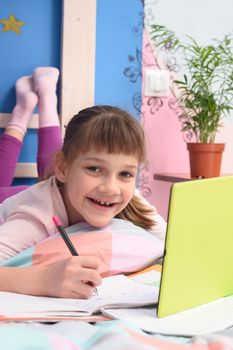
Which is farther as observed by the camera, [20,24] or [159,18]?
[159,18]

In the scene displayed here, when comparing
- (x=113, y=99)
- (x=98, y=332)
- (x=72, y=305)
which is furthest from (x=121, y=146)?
(x=113, y=99)

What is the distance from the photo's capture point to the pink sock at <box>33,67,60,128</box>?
5.72 ft

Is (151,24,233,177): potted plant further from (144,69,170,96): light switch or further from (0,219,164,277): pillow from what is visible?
(0,219,164,277): pillow

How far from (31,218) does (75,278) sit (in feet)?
0.92

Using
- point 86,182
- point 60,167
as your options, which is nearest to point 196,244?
point 86,182

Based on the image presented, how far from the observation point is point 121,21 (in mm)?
1941

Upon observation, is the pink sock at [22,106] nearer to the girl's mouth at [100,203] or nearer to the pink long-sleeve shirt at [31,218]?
the pink long-sleeve shirt at [31,218]

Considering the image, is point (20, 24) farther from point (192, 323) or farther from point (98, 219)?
point (192, 323)

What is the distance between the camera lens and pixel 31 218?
984mm

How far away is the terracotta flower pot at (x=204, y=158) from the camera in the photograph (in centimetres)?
184

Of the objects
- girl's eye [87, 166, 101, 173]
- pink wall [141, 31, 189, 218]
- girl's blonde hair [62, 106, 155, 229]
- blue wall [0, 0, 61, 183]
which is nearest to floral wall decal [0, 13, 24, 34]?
blue wall [0, 0, 61, 183]

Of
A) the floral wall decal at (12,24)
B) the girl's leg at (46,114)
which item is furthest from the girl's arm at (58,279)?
the floral wall decal at (12,24)

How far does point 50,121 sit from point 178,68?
1.94ft

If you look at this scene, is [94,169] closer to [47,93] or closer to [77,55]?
[47,93]
